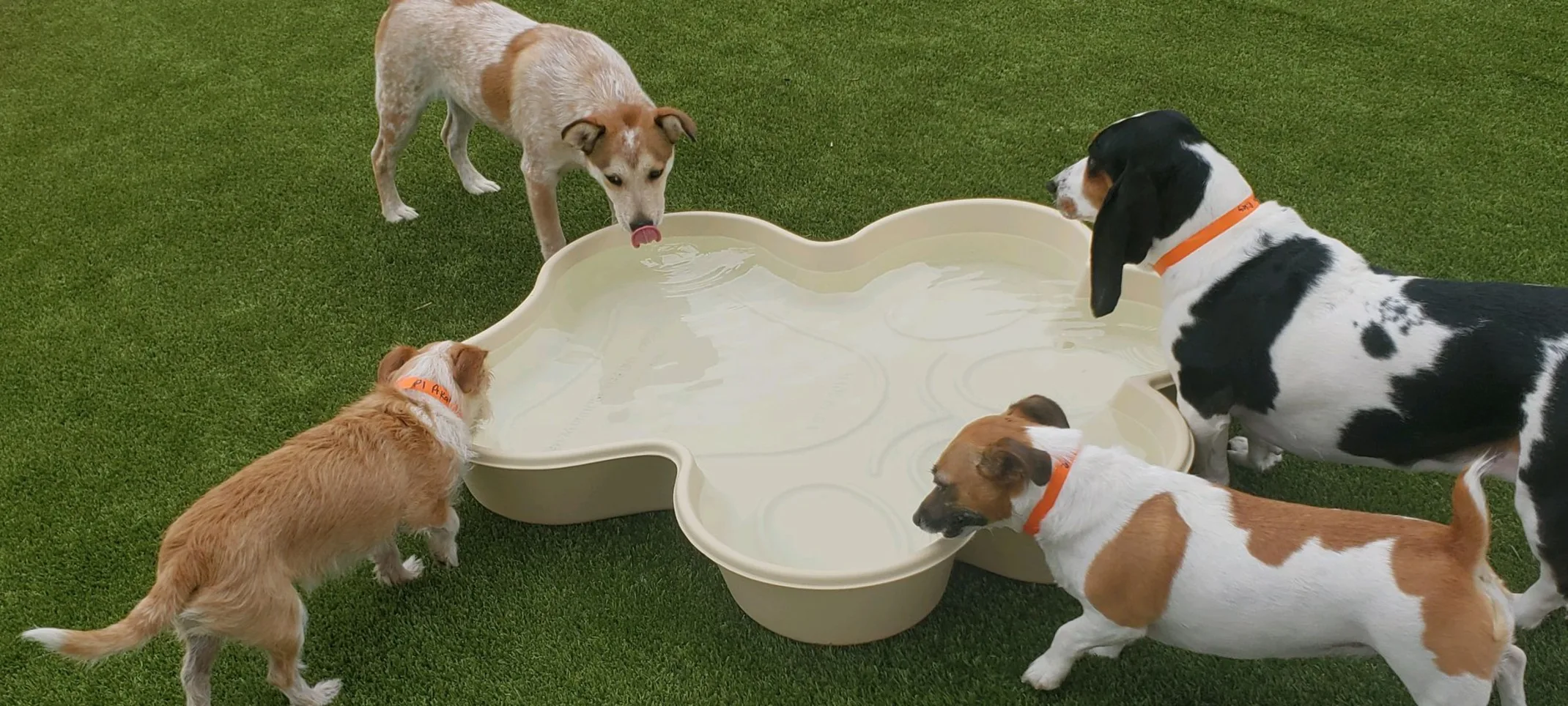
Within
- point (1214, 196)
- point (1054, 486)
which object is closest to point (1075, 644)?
point (1054, 486)

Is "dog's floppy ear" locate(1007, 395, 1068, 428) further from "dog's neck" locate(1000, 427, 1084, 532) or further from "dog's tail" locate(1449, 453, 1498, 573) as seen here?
"dog's tail" locate(1449, 453, 1498, 573)

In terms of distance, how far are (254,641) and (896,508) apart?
187 cm

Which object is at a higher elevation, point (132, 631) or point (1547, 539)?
point (1547, 539)

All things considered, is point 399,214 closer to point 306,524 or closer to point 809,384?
point 809,384

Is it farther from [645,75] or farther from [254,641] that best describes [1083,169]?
[645,75]

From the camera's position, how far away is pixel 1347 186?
4.55 metres

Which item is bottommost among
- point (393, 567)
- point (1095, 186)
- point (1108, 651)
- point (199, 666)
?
point (393, 567)

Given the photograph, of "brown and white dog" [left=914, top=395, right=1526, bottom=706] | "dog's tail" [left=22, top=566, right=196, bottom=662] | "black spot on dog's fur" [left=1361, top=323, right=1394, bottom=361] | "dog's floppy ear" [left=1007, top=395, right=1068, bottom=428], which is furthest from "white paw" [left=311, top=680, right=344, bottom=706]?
"black spot on dog's fur" [left=1361, top=323, right=1394, bottom=361]

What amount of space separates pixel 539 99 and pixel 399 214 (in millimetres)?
1108

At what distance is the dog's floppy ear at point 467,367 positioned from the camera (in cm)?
316

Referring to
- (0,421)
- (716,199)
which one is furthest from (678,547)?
(0,421)

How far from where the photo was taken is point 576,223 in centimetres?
469

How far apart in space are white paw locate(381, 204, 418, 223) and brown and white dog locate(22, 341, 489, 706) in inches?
68.6

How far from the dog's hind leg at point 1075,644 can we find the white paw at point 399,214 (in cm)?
343
